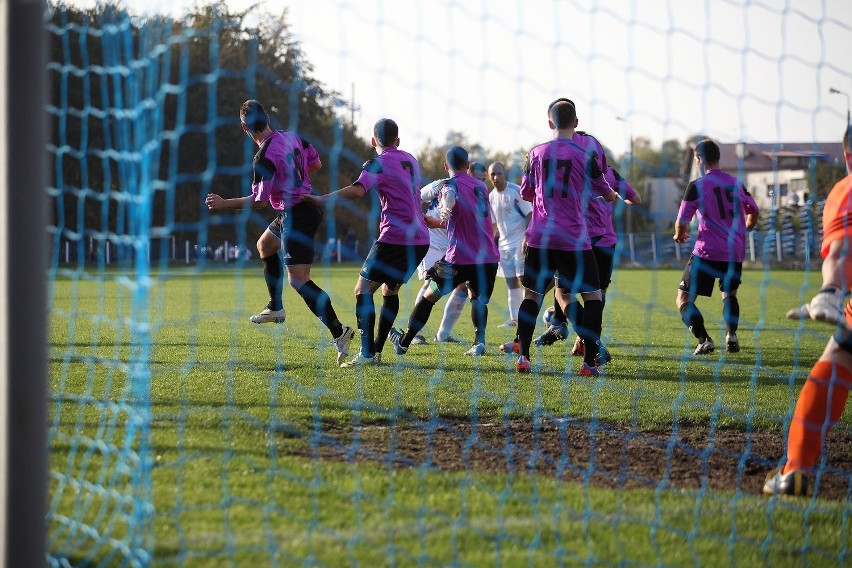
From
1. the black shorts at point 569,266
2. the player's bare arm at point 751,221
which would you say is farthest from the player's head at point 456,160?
the player's bare arm at point 751,221

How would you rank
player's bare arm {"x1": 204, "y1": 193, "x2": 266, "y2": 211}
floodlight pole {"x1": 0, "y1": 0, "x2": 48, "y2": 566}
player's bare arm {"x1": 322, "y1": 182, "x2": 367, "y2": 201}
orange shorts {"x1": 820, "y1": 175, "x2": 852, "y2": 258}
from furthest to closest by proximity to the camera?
1. player's bare arm {"x1": 204, "y1": 193, "x2": 266, "y2": 211}
2. player's bare arm {"x1": 322, "y1": 182, "x2": 367, "y2": 201}
3. orange shorts {"x1": 820, "y1": 175, "x2": 852, "y2": 258}
4. floodlight pole {"x1": 0, "y1": 0, "x2": 48, "y2": 566}

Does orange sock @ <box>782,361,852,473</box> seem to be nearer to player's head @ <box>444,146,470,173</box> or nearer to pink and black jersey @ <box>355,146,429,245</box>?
pink and black jersey @ <box>355,146,429,245</box>

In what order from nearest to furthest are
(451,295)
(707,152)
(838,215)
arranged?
(838,215)
(707,152)
(451,295)

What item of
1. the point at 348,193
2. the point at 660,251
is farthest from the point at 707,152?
the point at 660,251

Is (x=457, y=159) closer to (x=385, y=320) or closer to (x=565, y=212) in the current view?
(x=565, y=212)

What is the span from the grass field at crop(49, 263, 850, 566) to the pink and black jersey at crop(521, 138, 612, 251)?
101 centimetres

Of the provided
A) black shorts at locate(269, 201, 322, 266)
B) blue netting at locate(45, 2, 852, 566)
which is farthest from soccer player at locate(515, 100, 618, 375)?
black shorts at locate(269, 201, 322, 266)

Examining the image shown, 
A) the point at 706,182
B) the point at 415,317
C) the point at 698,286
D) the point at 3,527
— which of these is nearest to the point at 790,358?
the point at 698,286

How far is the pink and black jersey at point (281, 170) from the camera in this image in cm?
713

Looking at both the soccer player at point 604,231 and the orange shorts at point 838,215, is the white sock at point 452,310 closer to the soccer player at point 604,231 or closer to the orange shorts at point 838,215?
the soccer player at point 604,231

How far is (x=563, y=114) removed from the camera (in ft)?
21.9

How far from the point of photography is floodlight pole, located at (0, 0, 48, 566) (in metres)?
2.50

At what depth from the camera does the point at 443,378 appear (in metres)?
6.81

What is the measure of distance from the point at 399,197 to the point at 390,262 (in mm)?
504
